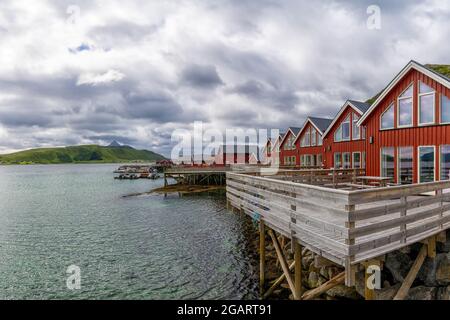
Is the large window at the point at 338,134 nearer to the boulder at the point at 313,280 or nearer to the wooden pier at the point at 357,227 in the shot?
the wooden pier at the point at 357,227

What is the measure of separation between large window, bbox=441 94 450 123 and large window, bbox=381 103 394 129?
2598mm

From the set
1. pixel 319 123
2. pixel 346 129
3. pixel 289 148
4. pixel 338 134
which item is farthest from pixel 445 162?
pixel 289 148

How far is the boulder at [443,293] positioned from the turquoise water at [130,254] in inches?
222

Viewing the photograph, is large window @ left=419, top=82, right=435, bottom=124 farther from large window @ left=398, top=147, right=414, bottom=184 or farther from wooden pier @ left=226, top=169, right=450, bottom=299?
wooden pier @ left=226, top=169, right=450, bottom=299

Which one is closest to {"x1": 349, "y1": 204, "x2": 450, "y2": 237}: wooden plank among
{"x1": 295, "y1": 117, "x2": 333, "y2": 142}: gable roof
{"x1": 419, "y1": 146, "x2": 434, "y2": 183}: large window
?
{"x1": 419, "y1": 146, "x2": 434, "y2": 183}: large window

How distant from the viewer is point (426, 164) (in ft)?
47.7

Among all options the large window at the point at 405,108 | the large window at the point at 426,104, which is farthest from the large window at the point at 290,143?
the large window at the point at 426,104

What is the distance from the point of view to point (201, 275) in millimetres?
11844

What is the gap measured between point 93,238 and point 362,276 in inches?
643

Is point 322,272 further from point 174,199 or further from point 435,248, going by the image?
point 174,199

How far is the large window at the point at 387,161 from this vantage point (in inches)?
647

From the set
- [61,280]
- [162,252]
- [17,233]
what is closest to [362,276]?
[162,252]

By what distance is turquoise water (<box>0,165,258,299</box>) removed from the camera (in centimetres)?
1081
